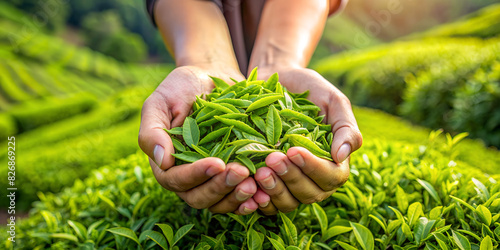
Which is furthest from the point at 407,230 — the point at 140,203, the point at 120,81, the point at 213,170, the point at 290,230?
the point at 120,81

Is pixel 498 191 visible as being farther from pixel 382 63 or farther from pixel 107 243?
pixel 382 63

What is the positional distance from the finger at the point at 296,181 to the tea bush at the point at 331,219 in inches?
5.2

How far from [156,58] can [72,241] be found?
26762 millimetres

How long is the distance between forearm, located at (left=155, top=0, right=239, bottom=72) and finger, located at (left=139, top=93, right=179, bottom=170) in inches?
19.9

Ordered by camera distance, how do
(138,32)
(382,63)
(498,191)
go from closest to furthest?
(498,191)
(382,63)
(138,32)

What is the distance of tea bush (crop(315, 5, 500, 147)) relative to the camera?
3668 mm

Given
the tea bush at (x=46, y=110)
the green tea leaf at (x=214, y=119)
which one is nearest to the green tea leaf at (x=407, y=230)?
the green tea leaf at (x=214, y=119)

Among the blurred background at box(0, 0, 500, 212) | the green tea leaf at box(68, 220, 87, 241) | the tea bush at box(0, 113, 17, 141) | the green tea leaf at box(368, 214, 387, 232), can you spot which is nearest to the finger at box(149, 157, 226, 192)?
the green tea leaf at box(68, 220, 87, 241)

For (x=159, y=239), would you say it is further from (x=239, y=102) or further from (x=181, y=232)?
(x=239, y=102)

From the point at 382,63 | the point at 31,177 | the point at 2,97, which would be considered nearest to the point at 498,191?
the point at 31,177

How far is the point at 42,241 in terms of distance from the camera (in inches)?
55.1

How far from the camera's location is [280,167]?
977 mm

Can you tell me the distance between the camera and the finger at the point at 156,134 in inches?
43.1

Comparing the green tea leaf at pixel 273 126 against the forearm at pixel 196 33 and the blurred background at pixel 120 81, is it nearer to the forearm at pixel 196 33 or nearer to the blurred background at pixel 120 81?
the forearm at pixel 196 33
